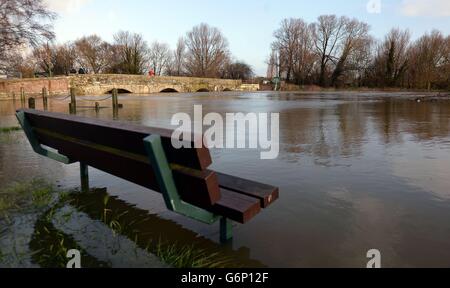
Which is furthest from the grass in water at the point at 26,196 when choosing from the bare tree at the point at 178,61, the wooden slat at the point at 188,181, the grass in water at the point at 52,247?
the bare tree at the point at 178,61

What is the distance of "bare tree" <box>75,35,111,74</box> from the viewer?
69.9m

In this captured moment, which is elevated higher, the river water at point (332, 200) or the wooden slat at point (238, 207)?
the wooden slat at point (238, 207)

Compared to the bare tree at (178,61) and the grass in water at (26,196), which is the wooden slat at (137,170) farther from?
the bare tree at (178,61)

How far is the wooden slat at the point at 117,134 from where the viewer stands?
90.6 inches

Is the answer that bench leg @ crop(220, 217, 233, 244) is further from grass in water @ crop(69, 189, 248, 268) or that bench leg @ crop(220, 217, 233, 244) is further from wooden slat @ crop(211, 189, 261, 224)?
wooden slat @ crop(211, 189, 261, 224)

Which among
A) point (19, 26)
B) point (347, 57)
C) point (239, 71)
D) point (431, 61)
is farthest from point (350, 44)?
point (19, 26)

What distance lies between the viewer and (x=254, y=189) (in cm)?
294

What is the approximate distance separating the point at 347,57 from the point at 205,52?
29670mm

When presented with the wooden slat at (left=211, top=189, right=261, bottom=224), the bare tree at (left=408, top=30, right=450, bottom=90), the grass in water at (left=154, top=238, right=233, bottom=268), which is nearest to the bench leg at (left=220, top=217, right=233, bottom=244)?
the grass in water at (left=154, top=238, right=233, bottom=268)

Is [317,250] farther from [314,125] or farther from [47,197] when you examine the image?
[314,125]

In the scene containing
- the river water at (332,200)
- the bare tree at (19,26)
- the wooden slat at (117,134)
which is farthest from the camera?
the bare tree at (19,26)

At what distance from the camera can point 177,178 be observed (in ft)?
8.33

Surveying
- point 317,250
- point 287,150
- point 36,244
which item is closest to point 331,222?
point 317,250
